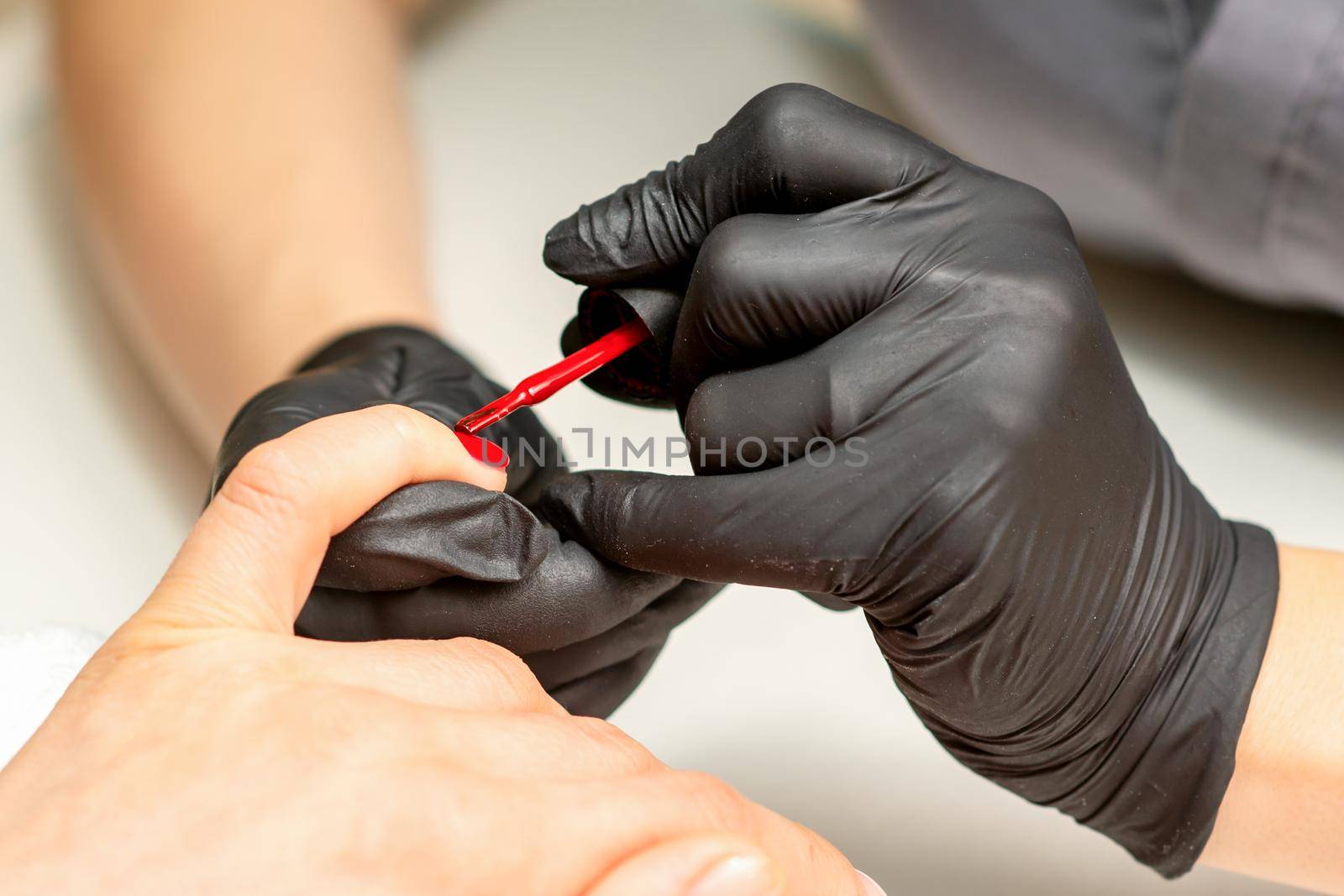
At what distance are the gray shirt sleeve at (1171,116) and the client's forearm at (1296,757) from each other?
47 centimetres

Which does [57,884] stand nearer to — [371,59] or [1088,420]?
[1088,420]

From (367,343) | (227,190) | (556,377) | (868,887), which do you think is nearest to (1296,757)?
(868,887)

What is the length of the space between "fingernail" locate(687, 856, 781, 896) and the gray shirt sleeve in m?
0.93

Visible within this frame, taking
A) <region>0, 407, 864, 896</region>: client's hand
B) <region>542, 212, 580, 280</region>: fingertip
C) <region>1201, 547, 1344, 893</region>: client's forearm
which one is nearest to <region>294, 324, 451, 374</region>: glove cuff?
<region>542, 212, 580, 280</region>: fingertip

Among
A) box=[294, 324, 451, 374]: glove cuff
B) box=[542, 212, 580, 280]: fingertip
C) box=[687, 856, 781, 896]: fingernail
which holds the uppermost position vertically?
box=[542, 212, 580, 280]: fingertip

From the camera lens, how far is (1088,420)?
0.72 metres

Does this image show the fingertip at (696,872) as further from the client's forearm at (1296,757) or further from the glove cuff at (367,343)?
the glove cuff at (367,343)

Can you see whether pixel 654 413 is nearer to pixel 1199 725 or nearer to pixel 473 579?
pixel 473 579

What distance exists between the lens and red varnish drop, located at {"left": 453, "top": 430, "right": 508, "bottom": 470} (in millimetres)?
776

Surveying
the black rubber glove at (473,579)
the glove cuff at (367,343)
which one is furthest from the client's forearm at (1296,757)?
the glove cuff at (367,343)

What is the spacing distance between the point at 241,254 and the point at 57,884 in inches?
36.5

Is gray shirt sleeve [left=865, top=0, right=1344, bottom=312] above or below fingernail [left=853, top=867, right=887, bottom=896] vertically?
above

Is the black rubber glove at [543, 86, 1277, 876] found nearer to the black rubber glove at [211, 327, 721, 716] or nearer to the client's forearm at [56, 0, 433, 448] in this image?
the black rubber glove at [211, 327, 721, 716]

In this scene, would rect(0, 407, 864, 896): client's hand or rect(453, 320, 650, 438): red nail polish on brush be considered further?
rect(453, 320, 650, 438): red nail polish on brush
